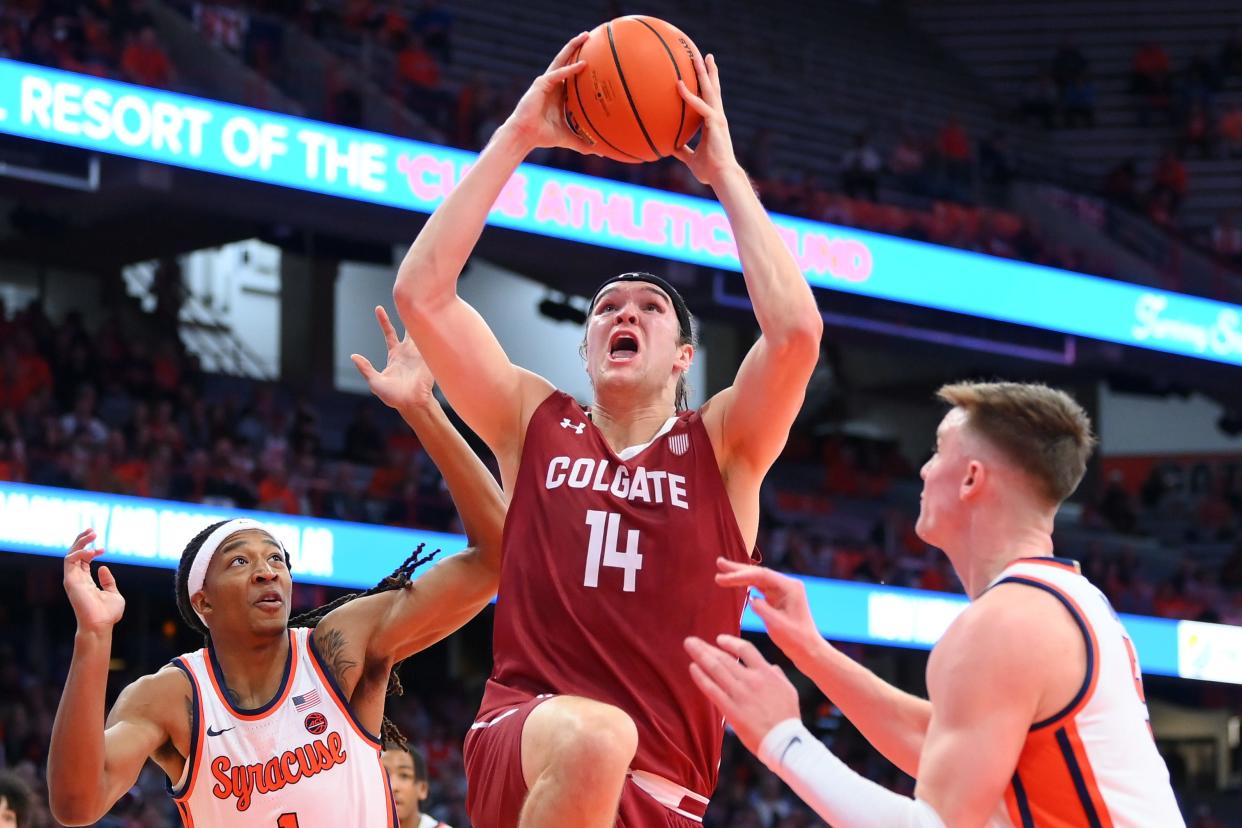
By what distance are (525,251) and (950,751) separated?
45.4ft

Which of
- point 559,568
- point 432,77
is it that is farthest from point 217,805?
point 432,77

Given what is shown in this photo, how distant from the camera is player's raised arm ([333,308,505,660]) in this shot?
483 cm

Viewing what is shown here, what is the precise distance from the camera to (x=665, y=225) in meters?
16.5

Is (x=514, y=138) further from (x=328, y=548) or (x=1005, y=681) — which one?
(x=328, y=548)

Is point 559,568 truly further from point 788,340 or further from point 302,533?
point 302,533

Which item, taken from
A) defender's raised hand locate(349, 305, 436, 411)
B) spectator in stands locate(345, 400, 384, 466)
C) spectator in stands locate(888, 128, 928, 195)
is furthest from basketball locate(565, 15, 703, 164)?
spectator in stands locate(888, 128, 928, 195)

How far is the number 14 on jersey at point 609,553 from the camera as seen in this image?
4.18m

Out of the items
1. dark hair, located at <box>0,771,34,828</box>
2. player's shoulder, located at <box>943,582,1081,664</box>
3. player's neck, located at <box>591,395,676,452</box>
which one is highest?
player's neck, located at <box>591,395,676,452</box>

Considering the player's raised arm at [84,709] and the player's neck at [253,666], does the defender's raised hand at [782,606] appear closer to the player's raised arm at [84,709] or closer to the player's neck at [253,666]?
the player's raised arm at [84,709]

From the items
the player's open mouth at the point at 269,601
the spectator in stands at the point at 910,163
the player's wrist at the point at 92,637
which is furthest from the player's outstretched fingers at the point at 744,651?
the spectator in stands at the point at 910,163

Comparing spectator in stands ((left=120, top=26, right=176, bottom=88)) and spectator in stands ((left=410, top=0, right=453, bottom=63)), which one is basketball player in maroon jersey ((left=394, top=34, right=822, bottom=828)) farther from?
spectator in stands ((left=410, top=0, right=453, bottom=63))

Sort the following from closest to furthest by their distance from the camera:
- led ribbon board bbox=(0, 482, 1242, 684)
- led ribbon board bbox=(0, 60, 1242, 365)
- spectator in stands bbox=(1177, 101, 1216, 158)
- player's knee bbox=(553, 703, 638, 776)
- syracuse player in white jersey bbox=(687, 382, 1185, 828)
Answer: syracuse player in white jersey bbox=(687, 382, 1185, 828), player's knee bbox=(553, 703, 638, 776), led ribbon board bbox=(0, 482, 1242, 684), led ribbon board bbox=(0, 60, 1242, 365), spectator in stands bbox=(1177, 101, 1216, 158)

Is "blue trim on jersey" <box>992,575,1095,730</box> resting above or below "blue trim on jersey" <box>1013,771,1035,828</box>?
above

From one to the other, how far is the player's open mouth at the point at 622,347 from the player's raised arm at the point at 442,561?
0.61m
